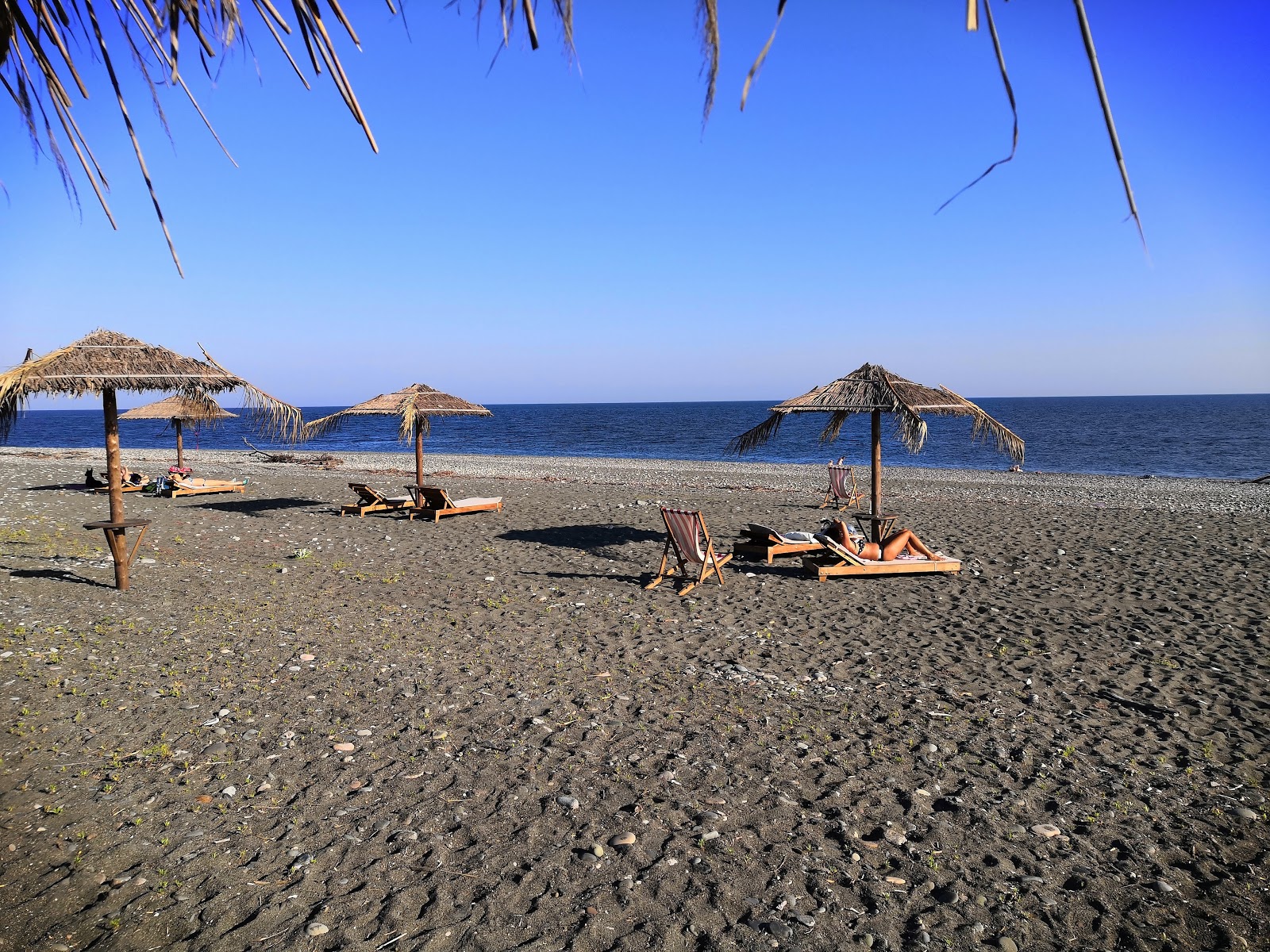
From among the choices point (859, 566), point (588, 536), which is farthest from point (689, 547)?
point (588, 536)

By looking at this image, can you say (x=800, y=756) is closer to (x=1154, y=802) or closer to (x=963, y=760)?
(x=963, y=760)

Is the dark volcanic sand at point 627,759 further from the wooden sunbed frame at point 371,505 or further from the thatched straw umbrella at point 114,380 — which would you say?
the wooden sunbed frame at point 371,505

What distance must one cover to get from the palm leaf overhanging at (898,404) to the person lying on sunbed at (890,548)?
3.79 ft

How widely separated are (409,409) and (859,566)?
8278 millimetres

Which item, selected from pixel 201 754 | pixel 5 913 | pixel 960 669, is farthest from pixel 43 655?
pixel 960 669

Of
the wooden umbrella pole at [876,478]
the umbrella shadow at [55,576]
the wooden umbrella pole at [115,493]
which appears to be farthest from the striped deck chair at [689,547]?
the umbrella shadow at [55,576]

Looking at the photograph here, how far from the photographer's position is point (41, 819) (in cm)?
→ 347

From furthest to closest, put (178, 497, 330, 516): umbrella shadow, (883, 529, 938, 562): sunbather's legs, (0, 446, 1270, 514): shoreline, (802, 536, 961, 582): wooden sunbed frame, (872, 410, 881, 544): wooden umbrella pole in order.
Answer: (0, 446, 1270, 514): shoreline → (178, 497, 330, 516): umbrella shadow → (872, 410, 881, 544): wooden umbrella pole → (883, 529, 938, 562): sunbather's legs → (802, 536, 961, 582): wooden sunbed frame

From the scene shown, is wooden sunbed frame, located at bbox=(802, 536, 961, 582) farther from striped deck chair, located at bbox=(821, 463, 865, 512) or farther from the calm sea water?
the calm sea water

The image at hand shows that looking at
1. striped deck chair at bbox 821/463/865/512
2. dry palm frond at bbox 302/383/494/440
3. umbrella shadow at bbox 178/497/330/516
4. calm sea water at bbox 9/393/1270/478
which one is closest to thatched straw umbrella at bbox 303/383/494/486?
dry palm frond at bbox 302/383/494/440

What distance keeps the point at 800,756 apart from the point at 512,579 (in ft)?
16.1

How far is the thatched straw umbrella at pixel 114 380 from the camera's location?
747cm

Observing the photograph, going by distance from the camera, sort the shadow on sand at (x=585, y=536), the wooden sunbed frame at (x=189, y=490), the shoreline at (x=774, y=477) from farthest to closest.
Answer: the shoreline at (x=774, y=477) < the wooden sunbed frame at (x=189, y=490) < the shadow on sand at (x=585, y=536)

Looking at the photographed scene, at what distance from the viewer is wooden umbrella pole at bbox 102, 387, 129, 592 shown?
7637 millimetres
